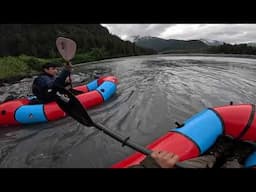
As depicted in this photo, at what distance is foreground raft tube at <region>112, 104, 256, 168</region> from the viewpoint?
2631mm

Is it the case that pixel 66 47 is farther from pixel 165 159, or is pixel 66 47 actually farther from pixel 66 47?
pixel 165 159

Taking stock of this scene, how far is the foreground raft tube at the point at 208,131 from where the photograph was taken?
2.63 meters

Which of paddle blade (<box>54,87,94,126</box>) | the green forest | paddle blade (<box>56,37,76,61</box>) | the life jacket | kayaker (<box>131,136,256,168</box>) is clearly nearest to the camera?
paddle blade (<box>54,87,94,126</box>)

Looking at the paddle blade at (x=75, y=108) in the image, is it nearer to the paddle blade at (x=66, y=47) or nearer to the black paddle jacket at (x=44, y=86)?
the paddle blade at (x=66, y=47)

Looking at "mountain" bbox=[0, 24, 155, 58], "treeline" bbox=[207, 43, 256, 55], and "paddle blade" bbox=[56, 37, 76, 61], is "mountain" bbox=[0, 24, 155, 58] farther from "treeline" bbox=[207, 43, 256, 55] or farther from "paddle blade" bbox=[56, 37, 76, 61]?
"paddle blade" bbox=[56, 37, 76, 61]

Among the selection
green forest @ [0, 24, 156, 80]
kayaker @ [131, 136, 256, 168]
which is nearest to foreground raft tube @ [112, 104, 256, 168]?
kayaker @ [131, 136, 256, 168]

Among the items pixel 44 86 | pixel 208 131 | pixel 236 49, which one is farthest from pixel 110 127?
pixel 236 49

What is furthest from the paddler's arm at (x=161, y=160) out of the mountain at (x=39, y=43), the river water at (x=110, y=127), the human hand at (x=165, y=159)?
the mountain at (x=39, y=43)
